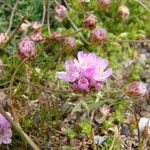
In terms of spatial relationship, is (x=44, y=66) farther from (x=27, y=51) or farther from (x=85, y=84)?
(x=85, y=84)

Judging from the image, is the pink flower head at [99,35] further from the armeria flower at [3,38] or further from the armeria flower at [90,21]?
the armeria flower at [3,38]

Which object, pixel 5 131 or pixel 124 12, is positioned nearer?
pixel 5 131

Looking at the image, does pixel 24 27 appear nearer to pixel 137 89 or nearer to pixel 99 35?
pixel 99 35

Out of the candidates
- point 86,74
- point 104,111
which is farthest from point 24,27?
point 86,74

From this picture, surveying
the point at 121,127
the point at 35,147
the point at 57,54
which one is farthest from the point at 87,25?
the point at 35,147

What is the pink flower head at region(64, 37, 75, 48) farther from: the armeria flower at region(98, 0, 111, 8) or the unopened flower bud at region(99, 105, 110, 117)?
the unopened flower bud at region(99, 105, 110, 117)
